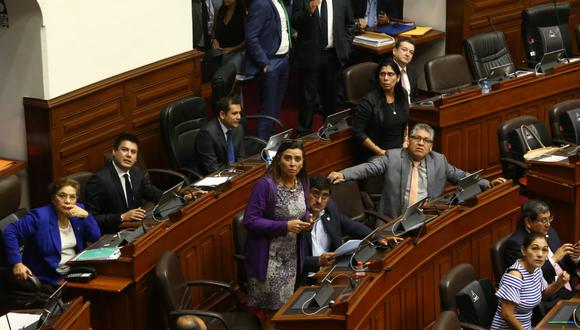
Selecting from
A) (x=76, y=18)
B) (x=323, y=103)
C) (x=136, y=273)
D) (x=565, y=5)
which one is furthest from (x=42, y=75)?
(x=565, y=5)

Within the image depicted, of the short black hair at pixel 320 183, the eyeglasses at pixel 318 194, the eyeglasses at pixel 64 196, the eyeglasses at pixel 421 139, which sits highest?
the eyeglasses at pixel 421 139

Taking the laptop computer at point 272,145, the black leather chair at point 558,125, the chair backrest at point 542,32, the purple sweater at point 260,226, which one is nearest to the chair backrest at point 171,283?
the purple sweater at point 260,226

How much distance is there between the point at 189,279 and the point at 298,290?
0.94 meters

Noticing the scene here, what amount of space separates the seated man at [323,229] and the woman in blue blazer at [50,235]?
1.20 meters

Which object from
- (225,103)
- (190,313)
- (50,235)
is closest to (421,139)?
(225,103)

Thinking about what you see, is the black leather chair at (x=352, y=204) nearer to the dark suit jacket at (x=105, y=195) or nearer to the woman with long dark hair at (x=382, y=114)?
the woman with long dark hair at (x=382, y=114)

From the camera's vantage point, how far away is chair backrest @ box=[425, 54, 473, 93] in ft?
29.5

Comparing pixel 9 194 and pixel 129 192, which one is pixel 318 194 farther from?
pixel 9 194

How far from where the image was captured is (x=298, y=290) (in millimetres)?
5926

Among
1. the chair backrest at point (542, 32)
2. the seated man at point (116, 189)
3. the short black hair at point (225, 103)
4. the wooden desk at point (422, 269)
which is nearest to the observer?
the wooden desk at point (422, 269)

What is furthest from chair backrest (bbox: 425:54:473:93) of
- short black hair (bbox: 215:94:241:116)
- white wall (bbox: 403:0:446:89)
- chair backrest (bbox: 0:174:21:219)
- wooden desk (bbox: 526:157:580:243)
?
chair backrest (bbox: 0:174:21:219)

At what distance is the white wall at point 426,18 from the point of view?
10164 millimetres

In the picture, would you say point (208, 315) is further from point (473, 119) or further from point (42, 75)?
point (473, 119)

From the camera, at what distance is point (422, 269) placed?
652 cm
